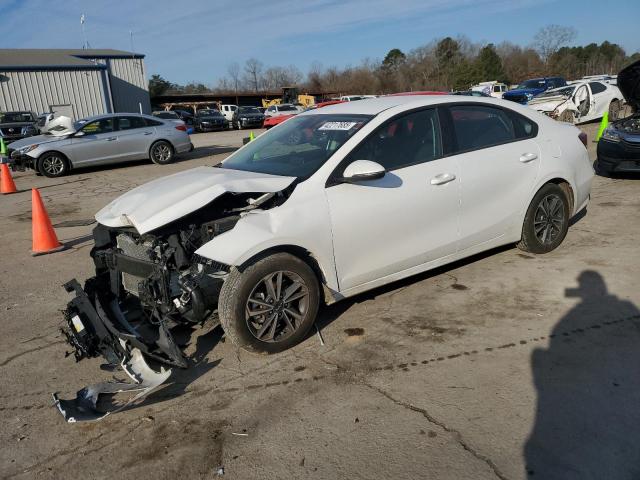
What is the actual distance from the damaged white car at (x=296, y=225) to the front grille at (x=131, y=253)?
2cm

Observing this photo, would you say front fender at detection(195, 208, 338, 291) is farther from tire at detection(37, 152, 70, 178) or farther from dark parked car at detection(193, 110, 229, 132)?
dark parked car at detection(193, 110, 229, 132)

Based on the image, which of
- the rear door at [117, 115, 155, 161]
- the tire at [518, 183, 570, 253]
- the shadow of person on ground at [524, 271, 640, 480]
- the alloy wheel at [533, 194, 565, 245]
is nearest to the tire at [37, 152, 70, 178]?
the rear door at [117, 115, 155, 161]

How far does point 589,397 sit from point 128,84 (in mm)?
40460

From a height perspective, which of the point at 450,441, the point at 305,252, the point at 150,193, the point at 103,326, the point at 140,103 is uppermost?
the point at 140,103

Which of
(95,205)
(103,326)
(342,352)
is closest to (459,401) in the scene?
(342,352)

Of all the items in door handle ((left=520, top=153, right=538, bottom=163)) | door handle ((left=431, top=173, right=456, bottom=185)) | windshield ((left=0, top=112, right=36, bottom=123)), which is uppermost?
windshield ((left=0, top=112, right=36, bottom=123))

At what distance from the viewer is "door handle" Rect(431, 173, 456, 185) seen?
4.27 m

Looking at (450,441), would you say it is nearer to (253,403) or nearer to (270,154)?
(253,403)

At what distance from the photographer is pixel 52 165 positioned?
13.4m

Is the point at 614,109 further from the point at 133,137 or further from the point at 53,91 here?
the point at 53,91

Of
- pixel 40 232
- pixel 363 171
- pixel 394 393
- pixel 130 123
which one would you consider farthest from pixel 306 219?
pixel 130 123

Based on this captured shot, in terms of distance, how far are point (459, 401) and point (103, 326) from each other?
7.98 ft

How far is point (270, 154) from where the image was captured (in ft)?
15.1

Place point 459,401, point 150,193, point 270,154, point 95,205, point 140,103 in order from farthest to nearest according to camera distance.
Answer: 1. point 140,103
2. point 95,205
3. point 270,154
4. point 150,193
5. point 459,401
